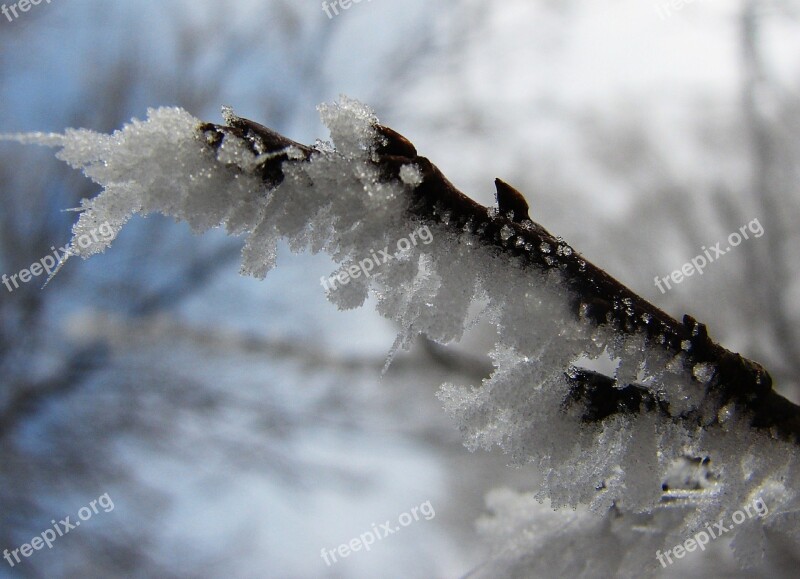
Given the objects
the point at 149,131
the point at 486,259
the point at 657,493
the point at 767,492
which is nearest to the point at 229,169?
the point at 149,131

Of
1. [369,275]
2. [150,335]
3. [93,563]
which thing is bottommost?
[369,275]

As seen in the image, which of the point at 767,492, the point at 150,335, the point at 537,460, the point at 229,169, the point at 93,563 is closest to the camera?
the point at 229,169

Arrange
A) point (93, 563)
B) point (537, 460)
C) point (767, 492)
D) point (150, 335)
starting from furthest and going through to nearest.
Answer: point (150, 335) → point (93, 563) → point (767, 492) → point (537, 460)

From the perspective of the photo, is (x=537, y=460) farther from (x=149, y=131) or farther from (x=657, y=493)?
(x=149, y=131)

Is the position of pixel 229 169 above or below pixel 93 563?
below
